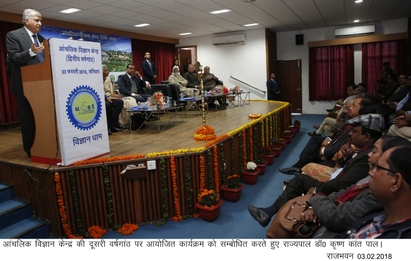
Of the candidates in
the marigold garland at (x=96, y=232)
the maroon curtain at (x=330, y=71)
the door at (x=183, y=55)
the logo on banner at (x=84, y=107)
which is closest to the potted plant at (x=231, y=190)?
the marigold garland at (x=96, y=232)

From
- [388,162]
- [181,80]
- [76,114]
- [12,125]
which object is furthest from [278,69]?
[388,162]

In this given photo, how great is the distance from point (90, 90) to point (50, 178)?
0.88m

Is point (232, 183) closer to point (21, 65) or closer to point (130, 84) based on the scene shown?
point (21, 65)

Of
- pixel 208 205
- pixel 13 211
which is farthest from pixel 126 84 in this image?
pixel 208 205

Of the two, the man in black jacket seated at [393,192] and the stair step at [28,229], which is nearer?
the man in black jacket seated at [393,192]

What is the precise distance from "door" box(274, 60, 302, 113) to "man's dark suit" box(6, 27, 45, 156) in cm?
855

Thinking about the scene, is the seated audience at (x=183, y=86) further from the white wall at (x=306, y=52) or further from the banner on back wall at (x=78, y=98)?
the banner on back wall at (x=78, y=98)

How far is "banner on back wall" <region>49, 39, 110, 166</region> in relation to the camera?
2630 millimetres

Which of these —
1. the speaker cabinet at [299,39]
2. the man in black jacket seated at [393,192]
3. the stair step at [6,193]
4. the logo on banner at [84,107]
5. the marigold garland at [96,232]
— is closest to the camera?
the man in black jacket seated at [393,192]

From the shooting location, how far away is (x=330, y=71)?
9789 mm

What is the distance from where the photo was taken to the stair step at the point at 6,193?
9.96ft

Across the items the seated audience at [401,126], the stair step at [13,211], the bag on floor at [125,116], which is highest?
the bag on floor at [125,116]

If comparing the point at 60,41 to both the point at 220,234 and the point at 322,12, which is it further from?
the point at 322,12

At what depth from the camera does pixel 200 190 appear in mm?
→ 3271
